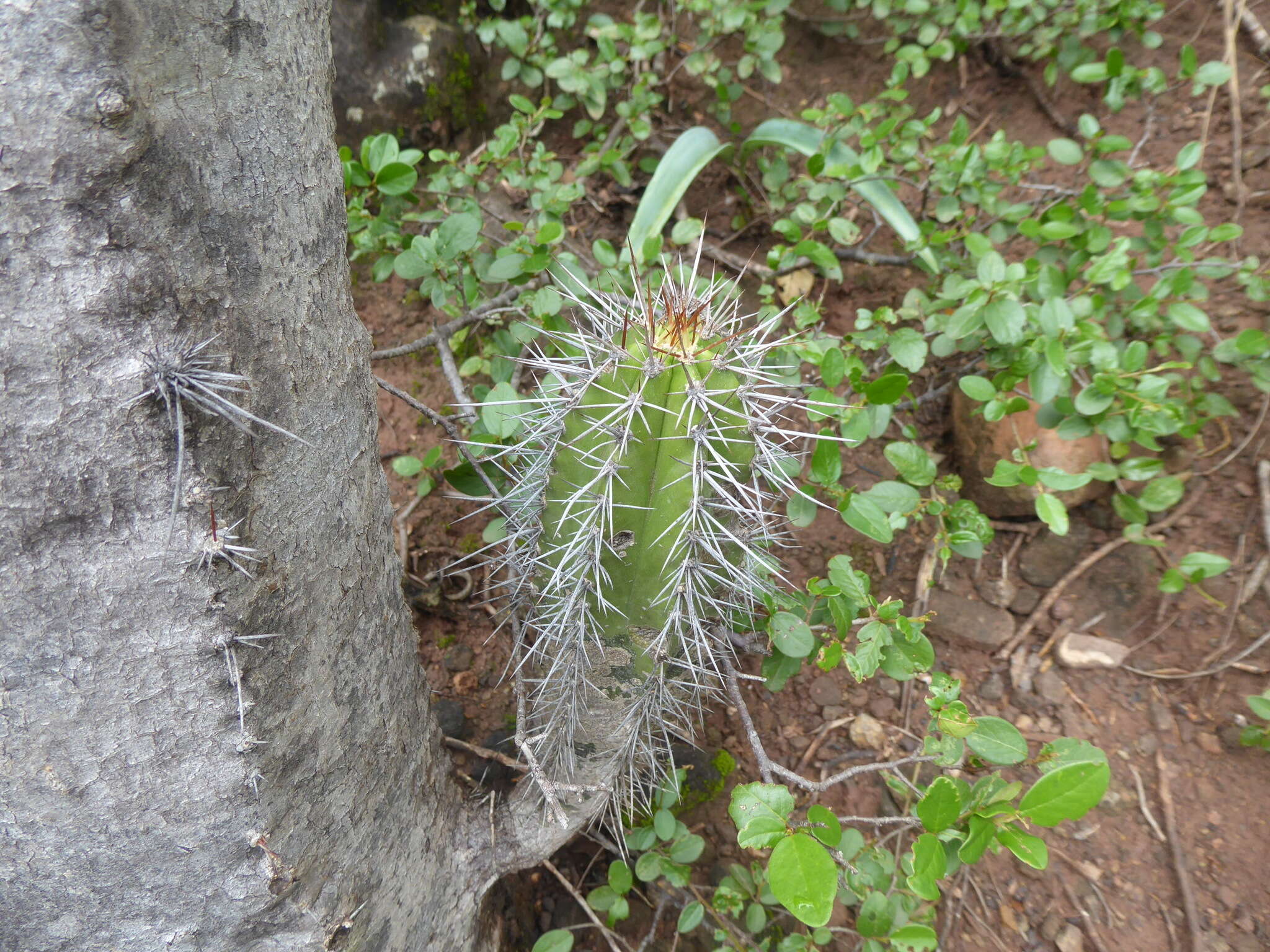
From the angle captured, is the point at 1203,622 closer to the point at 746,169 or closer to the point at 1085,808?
the point at 1085,808

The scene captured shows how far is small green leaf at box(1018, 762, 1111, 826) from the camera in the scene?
1011mm

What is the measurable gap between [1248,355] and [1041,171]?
3.26ft

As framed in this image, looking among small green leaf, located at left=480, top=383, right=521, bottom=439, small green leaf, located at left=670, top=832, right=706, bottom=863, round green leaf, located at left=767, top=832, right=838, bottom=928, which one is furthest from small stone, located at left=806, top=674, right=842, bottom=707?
small green leaf, located at left=480, top=383, right=521, bottom=439

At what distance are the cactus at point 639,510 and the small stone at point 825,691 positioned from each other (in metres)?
0.64

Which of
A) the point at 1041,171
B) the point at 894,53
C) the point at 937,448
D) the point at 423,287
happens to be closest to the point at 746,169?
the point at 894,53

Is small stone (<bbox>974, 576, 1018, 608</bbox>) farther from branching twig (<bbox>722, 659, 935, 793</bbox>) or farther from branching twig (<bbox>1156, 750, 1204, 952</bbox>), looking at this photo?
branching twig (<bbox>722, 659, 935, 793</bbox>)

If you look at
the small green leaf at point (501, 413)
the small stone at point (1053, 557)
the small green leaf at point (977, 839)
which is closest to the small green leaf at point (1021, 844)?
the small green leaf at point (977, 839)

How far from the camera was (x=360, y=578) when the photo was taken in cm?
97

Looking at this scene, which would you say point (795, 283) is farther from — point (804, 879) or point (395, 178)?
point (804, 879)

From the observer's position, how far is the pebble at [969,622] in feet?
6.36

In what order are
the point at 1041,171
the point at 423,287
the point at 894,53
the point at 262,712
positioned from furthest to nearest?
the point at 894,53 → the point at 1041,171 → the point at 423,287 → the point at 262,712

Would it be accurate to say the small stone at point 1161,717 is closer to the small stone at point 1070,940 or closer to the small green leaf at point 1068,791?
the small stone at point 1070,940

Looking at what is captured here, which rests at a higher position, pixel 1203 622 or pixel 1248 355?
pixel 1248 355

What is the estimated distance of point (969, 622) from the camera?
77.0 inches
